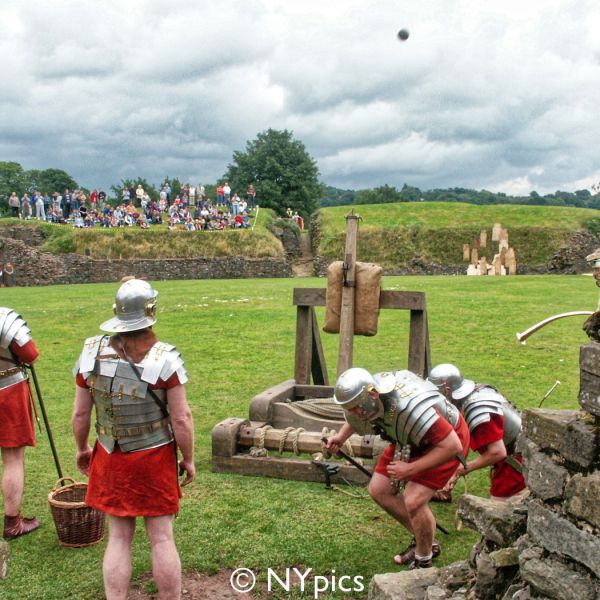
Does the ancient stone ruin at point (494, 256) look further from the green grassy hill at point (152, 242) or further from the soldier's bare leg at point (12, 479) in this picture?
the soldier's bare leg at point (12, 479)

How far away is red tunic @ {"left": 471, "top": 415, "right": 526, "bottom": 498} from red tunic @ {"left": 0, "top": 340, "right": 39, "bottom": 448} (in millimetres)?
3475

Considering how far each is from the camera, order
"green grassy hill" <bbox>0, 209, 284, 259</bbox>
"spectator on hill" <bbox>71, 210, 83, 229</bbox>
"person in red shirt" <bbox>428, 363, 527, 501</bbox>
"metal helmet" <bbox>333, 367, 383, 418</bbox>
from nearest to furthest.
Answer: "metal helmet" <bbox>333, 367, 383, 418</bbox>, "person in red shirt" <bbox>428, 363, 527, 501</bbox>, "green grassy hill" <bbox>0, 209, 284, 259</bbox>, "spectator on hill" <bbox>71, 210, 83, 229</bbox>

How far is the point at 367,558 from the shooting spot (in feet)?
15.8

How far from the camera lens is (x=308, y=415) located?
276 inches

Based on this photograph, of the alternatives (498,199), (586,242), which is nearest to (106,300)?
(586,242)

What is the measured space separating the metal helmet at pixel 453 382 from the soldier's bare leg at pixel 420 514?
89cm

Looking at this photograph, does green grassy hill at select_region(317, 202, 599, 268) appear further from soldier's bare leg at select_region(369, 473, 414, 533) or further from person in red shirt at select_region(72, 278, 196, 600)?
person in red shirt at select_region(72, 278, 196, 600)

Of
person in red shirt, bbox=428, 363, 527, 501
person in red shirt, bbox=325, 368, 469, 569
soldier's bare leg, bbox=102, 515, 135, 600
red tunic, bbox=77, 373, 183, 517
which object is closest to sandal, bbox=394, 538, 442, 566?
person in red shirt, bbox=325, 368, 469, 569

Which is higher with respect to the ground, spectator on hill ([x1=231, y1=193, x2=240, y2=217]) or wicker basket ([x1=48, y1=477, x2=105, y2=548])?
spectator on hill ([x1=231, y1=193, x2=240, y2=217])

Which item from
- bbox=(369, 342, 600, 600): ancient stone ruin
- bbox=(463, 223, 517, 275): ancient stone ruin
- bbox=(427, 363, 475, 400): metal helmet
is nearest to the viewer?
bbox=(369, 342, 600, 600): ancient stone ruin

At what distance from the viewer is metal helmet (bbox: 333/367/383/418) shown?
4133mm

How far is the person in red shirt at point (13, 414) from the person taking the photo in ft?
16.7

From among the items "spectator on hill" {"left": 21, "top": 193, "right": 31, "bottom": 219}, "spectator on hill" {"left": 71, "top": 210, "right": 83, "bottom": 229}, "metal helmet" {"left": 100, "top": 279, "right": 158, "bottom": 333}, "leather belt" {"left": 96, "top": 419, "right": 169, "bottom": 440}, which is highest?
"spectator on hill" {"left": 21, "top": 193, "right": 31, "bottom": 219}

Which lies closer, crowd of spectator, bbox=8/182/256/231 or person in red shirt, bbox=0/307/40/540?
person in red shirt, bbox=0/307/40/540
